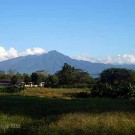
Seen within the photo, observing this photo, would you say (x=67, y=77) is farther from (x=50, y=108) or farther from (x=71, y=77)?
(x=50, y=108)

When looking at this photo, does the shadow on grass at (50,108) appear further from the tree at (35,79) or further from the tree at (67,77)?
the tree at (35,79)

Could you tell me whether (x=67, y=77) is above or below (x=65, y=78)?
above

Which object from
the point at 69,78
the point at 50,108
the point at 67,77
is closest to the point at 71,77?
the point at 69,78

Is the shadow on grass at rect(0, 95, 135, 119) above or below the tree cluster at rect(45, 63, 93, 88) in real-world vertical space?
below

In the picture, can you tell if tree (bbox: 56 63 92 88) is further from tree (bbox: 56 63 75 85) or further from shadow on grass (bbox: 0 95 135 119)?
shadow on grass (bbox: 0 95 135 119)

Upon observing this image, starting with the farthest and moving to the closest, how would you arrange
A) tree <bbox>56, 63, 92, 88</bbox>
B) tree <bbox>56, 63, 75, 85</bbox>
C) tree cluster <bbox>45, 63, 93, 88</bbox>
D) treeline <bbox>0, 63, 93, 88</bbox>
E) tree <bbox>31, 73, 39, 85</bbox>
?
1. tree <bbox>31, 73, 39, 85</bbox>
2. tree <bbox>56, 63, 92, 88</bbox>
3. tree <bbox>56, 63, 75, 85</bbox>
4. treeline <bbox>0, 63, 93, 88</bbox>
5. tree cluster <bbox>45, 63, 93, 88</bbox>

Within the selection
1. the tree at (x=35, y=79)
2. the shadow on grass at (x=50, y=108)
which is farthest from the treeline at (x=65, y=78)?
the shadow on grass at (x=50, y=108)

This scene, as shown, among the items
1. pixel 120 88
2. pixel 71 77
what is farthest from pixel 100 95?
pixel 71 77

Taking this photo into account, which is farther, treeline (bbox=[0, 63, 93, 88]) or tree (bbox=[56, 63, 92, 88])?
tree (bbox=[56, 63, 92, 88])

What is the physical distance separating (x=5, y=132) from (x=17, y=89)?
55.1m

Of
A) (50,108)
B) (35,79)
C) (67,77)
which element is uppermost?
(67,77)

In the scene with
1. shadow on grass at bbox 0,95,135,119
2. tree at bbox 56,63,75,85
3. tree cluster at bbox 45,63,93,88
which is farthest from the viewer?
tree at bbox 56,63,75,85

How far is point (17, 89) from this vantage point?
227 feet

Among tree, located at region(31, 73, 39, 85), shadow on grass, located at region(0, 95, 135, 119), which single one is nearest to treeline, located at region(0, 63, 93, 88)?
tree, located at region(31, 73, 39, 85)
